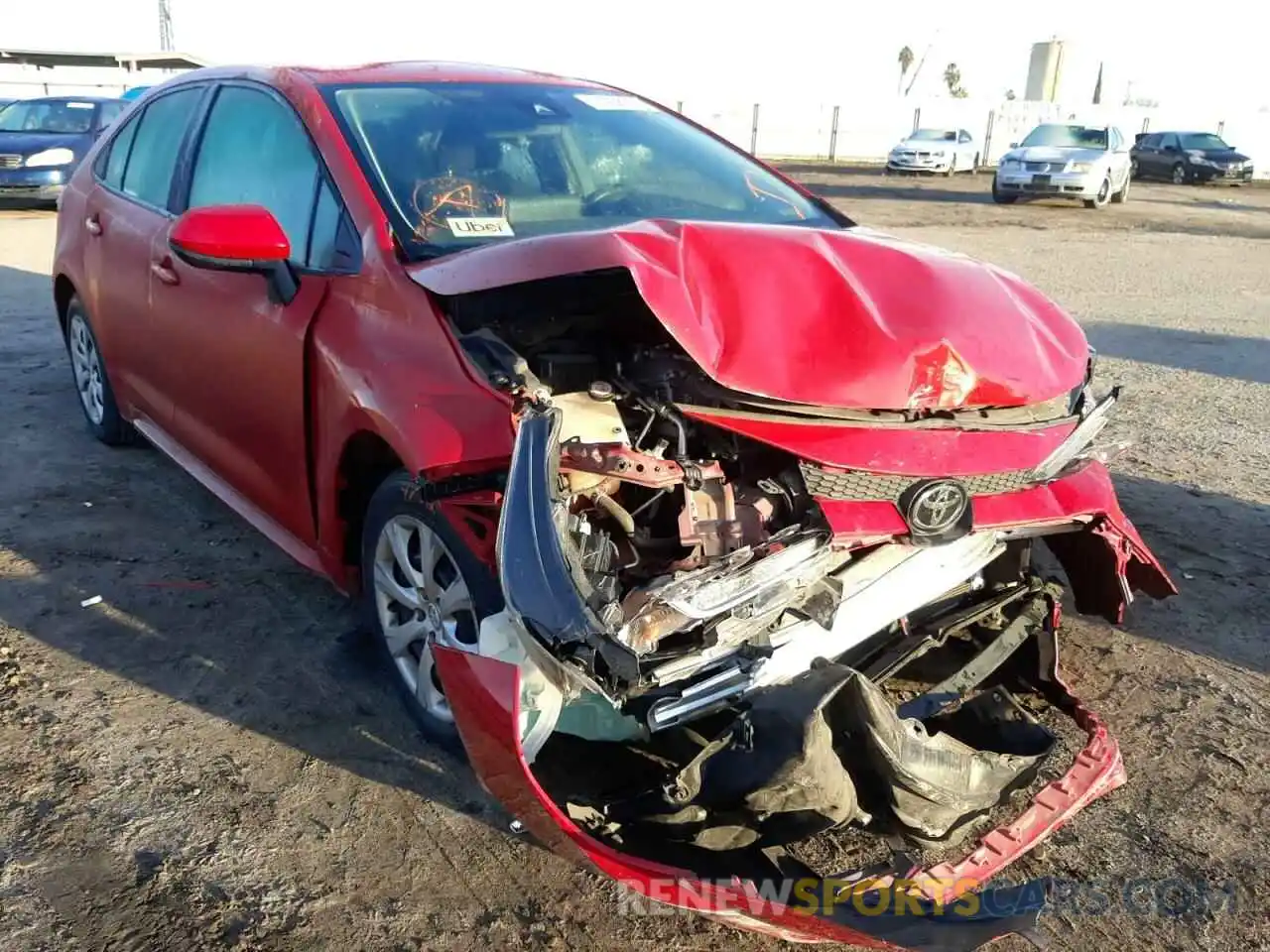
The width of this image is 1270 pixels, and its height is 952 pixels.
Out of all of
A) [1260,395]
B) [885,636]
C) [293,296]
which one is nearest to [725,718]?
[885,636]

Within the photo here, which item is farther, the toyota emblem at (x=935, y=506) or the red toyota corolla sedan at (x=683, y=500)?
the toyota emblem at (x=935, y=506)

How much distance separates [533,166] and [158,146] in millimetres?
1866

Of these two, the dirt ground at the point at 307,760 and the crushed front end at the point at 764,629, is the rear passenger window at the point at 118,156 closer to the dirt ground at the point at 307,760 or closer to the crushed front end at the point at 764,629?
the dirt ground at the point at 307,760

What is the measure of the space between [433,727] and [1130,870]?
176cm

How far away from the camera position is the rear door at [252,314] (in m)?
3.13

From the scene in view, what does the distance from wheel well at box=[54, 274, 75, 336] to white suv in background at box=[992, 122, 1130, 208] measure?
62.7 feet

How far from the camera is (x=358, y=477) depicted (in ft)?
10.0

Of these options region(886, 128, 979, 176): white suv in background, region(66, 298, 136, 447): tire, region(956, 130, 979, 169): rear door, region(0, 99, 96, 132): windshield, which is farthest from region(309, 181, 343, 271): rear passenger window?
region(956, 130, 979, 169): rear door

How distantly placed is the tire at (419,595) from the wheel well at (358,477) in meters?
0.09

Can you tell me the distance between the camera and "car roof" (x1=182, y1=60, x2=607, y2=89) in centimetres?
353

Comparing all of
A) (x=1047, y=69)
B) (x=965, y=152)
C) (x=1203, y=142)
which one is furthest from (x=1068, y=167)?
(x=1047, y=69)

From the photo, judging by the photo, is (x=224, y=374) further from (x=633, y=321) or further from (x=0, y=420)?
(x=0, y=420)

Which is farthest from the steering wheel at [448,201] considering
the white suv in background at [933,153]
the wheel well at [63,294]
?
the white suv in background at [933,153]

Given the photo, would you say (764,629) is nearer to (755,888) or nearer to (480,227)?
(755,888)
